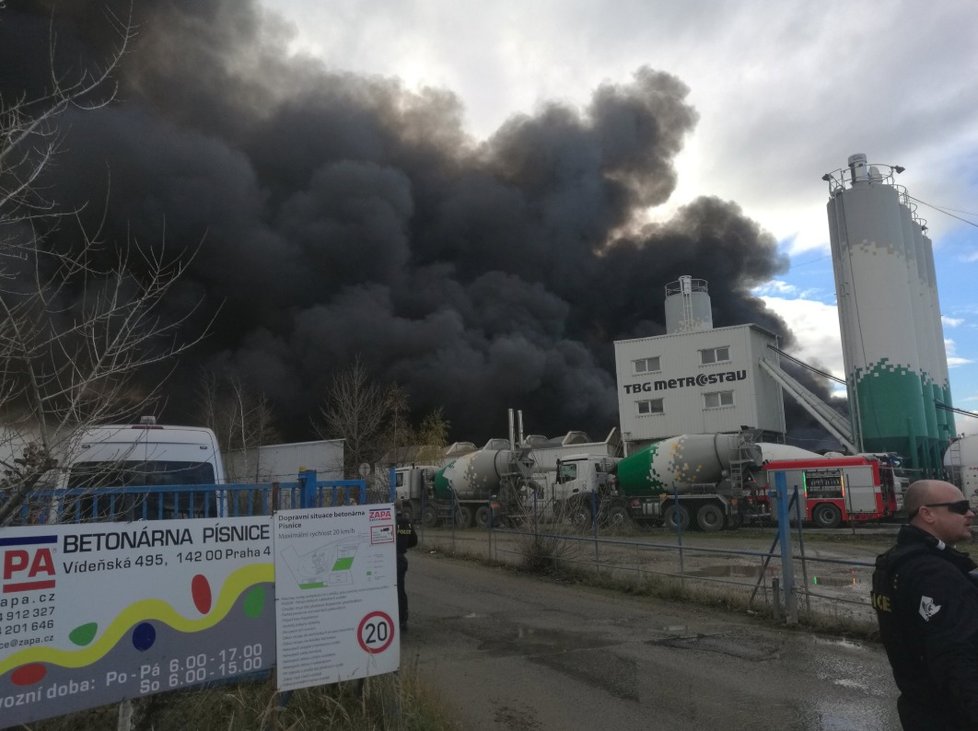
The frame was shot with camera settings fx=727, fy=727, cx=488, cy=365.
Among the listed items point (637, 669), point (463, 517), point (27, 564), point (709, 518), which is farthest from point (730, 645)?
point (463, 517)

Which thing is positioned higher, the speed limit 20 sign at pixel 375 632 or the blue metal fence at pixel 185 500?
the blue metal fence at pixel 185 500

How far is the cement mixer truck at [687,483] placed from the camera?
2062cm

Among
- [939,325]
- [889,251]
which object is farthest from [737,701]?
[939,325]

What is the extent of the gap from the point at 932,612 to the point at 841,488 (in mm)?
20429

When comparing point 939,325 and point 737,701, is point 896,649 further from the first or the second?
point 939,325

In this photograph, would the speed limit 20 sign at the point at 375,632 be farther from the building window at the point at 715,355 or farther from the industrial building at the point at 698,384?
the building window at the point at 715,355

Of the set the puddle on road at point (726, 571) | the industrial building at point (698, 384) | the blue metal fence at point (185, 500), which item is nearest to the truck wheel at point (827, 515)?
the puddle on road at point (726, 571)

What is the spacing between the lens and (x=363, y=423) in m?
28.2

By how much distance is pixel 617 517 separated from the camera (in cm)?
2092

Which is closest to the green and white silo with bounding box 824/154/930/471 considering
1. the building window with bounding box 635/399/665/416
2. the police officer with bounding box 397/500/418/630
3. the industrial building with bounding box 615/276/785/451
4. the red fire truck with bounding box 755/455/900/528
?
the industrial building with bounding box 615/276/785/451

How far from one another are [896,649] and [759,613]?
632cm

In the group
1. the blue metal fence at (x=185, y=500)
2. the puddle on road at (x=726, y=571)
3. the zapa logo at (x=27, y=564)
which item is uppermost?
the blue metal fence at (x=185, y=500)

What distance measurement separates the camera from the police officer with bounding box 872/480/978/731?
2.34 m

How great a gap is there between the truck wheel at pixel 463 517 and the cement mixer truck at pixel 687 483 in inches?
177
